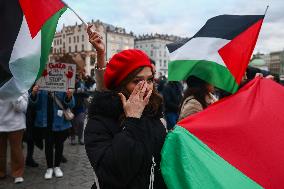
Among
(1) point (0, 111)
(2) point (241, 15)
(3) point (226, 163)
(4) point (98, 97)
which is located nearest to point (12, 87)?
(4) point (98, 97)

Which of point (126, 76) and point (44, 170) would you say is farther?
point (44, 170)

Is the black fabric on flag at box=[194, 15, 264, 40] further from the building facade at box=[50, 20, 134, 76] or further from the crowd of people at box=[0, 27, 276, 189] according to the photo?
the building facade at box=[50, 20, 134, 76]

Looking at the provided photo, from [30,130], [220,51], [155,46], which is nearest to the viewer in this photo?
[220,51]

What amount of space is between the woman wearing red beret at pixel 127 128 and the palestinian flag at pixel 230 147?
0.10 m

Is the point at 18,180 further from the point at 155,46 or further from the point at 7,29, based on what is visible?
the point at 155,46

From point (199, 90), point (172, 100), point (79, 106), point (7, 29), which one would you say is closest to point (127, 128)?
point (7, 29)

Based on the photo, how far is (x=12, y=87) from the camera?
2.54m

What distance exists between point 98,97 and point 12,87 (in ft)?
2.63

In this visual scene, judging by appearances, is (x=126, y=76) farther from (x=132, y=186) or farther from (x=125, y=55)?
(x=132, y=186)

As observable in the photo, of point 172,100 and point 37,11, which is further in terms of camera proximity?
point 172,100

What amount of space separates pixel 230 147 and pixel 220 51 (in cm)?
110

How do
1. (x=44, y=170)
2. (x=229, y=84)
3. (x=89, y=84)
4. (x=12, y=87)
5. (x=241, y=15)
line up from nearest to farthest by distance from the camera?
(x=12, y=87), (x=229, y=84), (x=241, y=15), (x=44, y=170), (x=89, y=84)

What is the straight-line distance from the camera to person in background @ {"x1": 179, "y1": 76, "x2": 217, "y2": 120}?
12.2 ft

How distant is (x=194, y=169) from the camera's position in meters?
1.91
